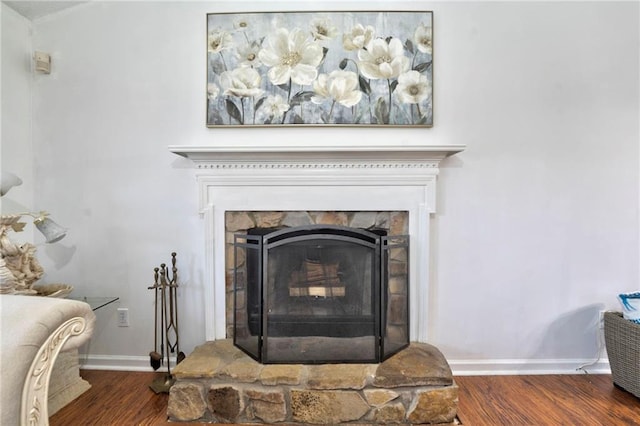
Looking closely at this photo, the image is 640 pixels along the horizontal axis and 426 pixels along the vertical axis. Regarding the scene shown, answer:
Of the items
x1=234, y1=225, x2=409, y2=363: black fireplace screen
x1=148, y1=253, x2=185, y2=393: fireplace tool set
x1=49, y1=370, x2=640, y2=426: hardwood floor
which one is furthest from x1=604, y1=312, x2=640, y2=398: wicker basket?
x1=148, y1=253, x2=185, y2=393: fireplace tool set

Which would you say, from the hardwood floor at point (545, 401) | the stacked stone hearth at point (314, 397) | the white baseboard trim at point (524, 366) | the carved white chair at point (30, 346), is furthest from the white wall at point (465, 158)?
the carved white chair at point (30, 346)

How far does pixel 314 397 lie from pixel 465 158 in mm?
1682

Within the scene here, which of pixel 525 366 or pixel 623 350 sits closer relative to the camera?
pixel 623 350

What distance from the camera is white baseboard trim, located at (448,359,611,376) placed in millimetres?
2176

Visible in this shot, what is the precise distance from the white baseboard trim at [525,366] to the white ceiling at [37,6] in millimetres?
3429

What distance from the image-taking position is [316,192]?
209cm

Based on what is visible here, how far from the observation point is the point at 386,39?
210 cm

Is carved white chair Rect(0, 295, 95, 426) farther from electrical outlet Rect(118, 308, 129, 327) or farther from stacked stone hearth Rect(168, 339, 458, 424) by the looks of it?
electrical outlet Rect(118, 308, 129, 327)

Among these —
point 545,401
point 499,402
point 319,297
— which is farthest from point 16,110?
point 545,401

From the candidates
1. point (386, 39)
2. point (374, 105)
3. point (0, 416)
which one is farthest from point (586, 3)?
point (0, 416)

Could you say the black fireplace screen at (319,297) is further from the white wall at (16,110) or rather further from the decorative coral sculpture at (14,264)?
the white wall at (16,110)

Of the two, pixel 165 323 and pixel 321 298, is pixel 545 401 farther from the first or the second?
pixel 165 323

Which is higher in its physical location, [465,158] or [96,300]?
[465,158]

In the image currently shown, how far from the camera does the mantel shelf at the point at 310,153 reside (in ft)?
6.40
